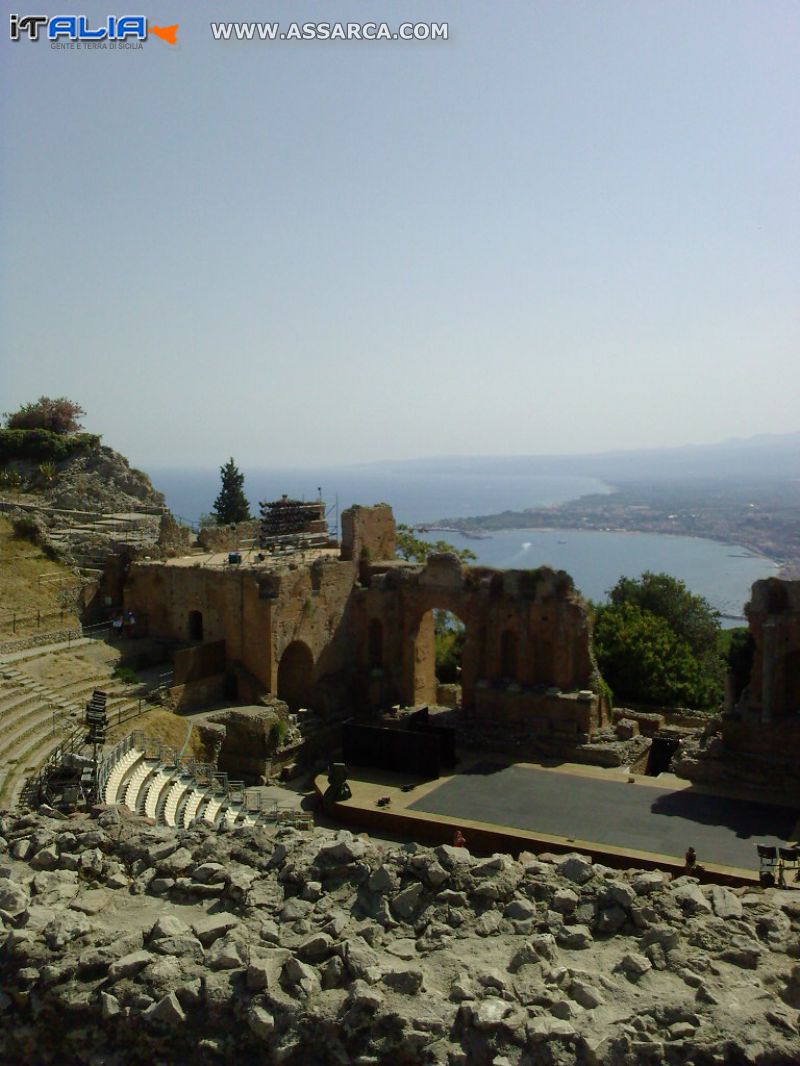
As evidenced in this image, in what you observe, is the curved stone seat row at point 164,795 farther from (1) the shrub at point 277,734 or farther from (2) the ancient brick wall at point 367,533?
Result: (2) the ancient brick wall at point 367,533

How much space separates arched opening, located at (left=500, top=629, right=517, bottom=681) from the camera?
100 feet

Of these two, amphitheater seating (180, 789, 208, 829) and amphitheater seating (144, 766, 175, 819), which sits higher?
amphitheater seating (144, 766, 175, 819)

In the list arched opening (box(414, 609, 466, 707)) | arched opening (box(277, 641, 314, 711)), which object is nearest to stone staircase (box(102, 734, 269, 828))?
arched opening (box(277, 641, 314, 711))

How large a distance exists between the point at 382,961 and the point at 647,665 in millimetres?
26911

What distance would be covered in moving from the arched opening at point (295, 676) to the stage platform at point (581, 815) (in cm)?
499

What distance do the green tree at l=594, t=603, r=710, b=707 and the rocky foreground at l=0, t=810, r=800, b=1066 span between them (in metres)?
24.0

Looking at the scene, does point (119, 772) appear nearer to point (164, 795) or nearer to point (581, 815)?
point (164, 795)

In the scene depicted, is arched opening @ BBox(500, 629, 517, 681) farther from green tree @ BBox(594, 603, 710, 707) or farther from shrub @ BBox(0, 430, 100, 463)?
shrub @ BBox(0, 430, 100, 463)

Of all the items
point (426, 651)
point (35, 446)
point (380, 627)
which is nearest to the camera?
point (380, 627)

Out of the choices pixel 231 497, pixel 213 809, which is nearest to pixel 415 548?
pixel 231 497

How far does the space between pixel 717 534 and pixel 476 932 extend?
122238 millimetres

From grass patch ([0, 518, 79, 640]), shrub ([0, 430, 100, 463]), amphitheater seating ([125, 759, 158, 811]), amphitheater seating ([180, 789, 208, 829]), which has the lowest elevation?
amphitheater seating ([180, 789, 208, 829])

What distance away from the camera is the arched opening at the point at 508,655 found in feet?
100

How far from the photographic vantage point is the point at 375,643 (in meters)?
33.2
